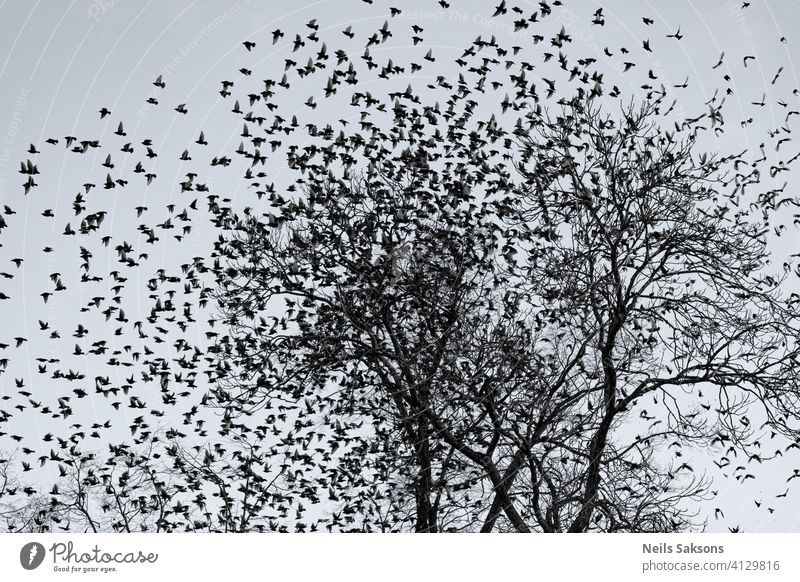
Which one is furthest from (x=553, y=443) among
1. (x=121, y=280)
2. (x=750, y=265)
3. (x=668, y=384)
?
(x=121, y=280)

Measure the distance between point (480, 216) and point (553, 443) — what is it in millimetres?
4731

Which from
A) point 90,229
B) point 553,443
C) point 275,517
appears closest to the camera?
point 553,443

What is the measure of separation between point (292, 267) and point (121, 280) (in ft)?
12.0

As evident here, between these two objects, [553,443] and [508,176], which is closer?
[553,443]

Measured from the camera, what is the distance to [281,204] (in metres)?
17.5

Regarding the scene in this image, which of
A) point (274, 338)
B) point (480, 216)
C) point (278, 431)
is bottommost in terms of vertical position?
point (278, 431)

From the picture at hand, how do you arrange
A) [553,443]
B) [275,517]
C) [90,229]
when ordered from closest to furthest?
[553,443] → [90,229] → [275,517]

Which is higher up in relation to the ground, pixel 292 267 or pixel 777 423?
pixel 292 267

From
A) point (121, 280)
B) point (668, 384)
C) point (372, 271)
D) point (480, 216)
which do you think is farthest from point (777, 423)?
point (121, 280)

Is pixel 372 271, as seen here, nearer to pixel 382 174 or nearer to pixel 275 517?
pixel 382 174

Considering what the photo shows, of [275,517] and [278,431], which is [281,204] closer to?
[278,431]
